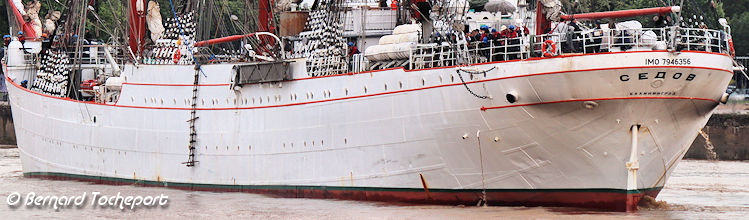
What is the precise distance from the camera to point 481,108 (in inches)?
1357

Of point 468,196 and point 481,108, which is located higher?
point 481,108

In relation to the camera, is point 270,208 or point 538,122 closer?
point 538,122

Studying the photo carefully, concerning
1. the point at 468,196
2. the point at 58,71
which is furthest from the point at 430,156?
the point at 58,71

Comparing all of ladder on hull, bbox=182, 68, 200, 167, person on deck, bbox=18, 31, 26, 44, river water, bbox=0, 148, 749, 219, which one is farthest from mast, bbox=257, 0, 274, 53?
person on deck, bbox=18, 31, 26, 44

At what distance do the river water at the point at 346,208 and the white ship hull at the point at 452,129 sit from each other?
2.10 ft

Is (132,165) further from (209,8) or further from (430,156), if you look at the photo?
(430,156)

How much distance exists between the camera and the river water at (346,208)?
34.4 metres

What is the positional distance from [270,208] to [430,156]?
17.4ft

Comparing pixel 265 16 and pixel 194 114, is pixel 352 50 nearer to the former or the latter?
pixel 194 114

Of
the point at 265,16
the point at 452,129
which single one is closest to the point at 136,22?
the point at 265,16

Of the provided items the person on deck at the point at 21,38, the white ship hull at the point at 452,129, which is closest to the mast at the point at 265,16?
the white ship hull at the point at 452,129

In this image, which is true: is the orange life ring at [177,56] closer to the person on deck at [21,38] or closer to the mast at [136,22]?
the mast at [136,22]

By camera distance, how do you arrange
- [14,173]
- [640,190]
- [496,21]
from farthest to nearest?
1. [14,173]
2. [496,21]
3. [640,190]

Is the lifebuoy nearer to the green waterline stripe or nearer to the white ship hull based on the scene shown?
the white ship hull
